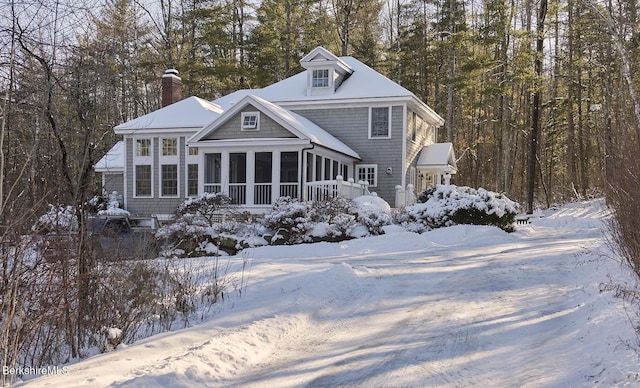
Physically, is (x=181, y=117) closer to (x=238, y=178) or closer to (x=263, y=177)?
(x=238, y=178)

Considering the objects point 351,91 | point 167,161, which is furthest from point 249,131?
point 351,91

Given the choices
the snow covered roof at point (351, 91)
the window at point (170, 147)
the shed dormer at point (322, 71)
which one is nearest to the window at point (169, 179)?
the window at point (170, 147)

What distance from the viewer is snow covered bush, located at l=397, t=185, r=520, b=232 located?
57.4ft

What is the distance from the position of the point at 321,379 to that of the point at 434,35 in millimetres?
36095

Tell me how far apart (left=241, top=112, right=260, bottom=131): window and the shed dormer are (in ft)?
15.8

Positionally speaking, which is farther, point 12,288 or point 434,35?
point 434,35

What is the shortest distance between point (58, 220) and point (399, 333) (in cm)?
397

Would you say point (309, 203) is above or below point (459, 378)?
above

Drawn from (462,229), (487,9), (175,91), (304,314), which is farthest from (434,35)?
(304,314)

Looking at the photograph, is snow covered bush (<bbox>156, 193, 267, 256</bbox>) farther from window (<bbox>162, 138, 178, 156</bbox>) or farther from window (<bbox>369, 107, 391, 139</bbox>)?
window (<bbox>369, 107, 391, 139</bbox>)

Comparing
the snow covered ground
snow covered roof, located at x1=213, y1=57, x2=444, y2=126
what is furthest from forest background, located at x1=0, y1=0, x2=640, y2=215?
the snow covered ground

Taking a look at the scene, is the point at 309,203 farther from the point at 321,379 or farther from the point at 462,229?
the point at 321,379

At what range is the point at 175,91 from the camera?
28625 mm

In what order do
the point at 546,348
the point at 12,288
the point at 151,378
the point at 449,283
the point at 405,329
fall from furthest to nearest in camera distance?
the point at 449,283 < the point at 405,329 < the point at 546,348 < the point at 12,288 < the point at 151,378
